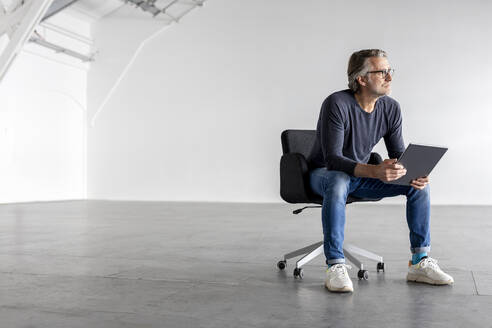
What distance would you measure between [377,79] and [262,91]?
8.17 m

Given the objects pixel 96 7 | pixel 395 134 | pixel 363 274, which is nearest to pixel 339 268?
pixel 363 274

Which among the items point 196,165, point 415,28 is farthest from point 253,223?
point 415,28

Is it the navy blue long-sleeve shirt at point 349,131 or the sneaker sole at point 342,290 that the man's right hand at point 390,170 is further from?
the sneaker sole at point 342,290

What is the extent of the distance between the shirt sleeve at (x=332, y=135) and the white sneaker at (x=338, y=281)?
45 cm

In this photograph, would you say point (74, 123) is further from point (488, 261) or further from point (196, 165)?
point (488, 261)

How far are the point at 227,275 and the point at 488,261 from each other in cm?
156

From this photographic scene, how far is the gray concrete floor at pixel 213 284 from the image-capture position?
5.94 feet

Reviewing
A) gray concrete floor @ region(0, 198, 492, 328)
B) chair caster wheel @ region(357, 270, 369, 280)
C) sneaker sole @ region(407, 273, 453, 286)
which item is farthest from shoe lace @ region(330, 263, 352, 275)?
sneaker sole @ region(407, 273, 453, 286)

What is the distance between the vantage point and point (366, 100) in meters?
2.63

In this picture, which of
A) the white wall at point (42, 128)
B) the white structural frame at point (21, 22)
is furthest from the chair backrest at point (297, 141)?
the white wall at point (42, 128)

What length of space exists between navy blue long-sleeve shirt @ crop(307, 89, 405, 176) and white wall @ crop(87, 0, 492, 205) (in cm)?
750

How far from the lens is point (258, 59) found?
35.2ft

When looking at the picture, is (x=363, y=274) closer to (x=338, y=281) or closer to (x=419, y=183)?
(x=338, y=281)

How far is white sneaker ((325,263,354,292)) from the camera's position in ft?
7.28
